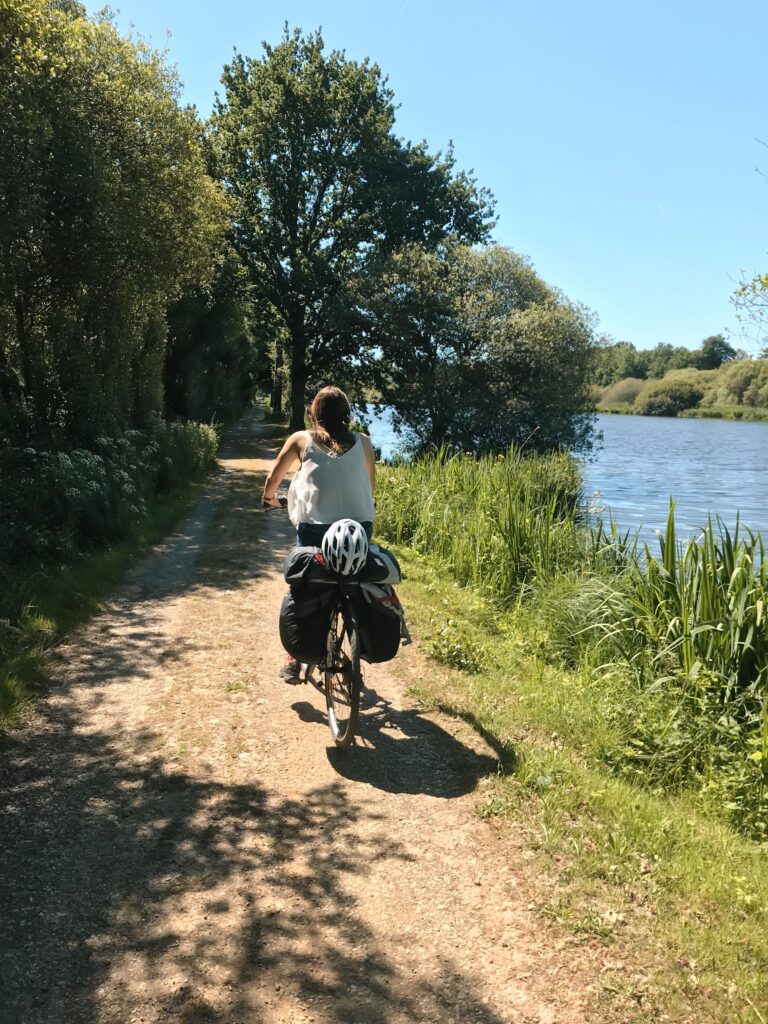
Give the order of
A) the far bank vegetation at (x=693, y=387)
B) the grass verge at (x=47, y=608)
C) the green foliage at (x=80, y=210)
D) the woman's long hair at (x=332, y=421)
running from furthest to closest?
the far bank vegetation at (x=693, y=387), the green foliage at (x=80, y=210), the grass verge at (x=47, y=608), the woman's long hair at (x=332, y=421)

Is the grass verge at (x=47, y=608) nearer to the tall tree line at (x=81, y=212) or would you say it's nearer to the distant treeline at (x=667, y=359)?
the tall tree line at (x=81, y=212)

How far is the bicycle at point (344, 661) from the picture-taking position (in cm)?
427

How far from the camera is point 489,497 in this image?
1006cm

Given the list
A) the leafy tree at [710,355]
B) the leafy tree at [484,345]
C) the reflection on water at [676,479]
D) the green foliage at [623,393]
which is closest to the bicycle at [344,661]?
the reflection on water at [676,479]

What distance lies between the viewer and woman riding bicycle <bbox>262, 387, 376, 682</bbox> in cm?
452

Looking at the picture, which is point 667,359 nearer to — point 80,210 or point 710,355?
point 710,355

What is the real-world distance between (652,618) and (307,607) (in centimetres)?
309

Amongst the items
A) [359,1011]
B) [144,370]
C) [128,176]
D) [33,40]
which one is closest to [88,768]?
[359,1011]

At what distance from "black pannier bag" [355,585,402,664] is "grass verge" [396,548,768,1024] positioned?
3.28 ft

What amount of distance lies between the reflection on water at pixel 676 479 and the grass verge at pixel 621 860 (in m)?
3.42

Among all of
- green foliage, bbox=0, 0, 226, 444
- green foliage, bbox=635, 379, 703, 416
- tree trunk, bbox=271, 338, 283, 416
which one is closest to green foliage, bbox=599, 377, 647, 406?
green foliage, bbox=635, 379, 703, 416

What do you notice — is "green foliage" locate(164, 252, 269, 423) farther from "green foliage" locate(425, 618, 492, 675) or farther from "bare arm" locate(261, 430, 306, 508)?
"bare arm" locate(261, 430, 306, 508)

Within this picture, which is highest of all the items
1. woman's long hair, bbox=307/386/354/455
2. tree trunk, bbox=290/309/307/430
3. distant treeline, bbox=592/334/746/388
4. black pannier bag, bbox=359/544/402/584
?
distant treeline, bbox=592/334/746/388

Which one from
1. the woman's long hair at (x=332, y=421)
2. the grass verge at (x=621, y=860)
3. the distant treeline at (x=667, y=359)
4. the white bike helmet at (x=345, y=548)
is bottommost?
the grass verge at (x=621, y=860)
